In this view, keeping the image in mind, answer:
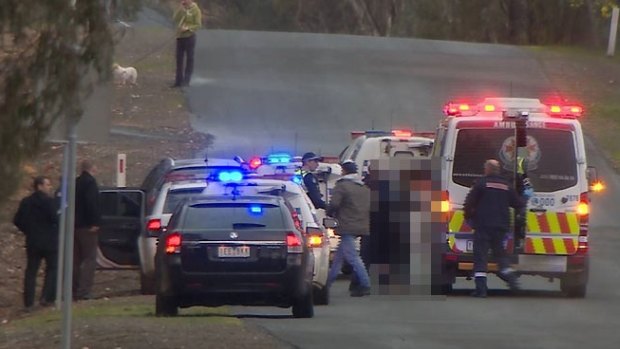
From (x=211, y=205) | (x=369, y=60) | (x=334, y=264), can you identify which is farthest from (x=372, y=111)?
(x=211, y=205)

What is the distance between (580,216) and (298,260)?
4.69 metres

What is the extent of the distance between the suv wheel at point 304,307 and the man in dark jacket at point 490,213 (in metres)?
3.09

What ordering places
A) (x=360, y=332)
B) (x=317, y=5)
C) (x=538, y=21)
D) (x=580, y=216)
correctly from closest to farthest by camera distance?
(x=360, y=332)
(x=580, y=216)
(x=538, y=21)
(x=317, y=5)

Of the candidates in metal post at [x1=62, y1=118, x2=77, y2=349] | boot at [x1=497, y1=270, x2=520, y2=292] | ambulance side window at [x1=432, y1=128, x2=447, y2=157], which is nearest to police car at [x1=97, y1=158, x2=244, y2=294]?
ambulance side window at [x1=432, y1=128, x2=447, y2=157]

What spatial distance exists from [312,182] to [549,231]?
418cm

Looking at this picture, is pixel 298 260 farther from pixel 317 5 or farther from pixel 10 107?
pixel 317 5

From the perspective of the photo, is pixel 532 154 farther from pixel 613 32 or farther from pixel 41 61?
pixel 613 32

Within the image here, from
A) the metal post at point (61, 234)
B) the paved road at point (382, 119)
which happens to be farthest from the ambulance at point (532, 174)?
the metal post at point (61, 234)

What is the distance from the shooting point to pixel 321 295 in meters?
17.8

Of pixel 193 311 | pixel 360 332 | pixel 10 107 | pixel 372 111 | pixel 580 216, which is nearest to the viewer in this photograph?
pixel 10 107

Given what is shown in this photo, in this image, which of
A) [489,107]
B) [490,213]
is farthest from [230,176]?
[489,107]

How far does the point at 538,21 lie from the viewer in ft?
186

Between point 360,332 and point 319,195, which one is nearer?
point 360,332

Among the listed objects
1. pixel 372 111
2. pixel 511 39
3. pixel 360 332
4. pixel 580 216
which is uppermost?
pixel 511 39
